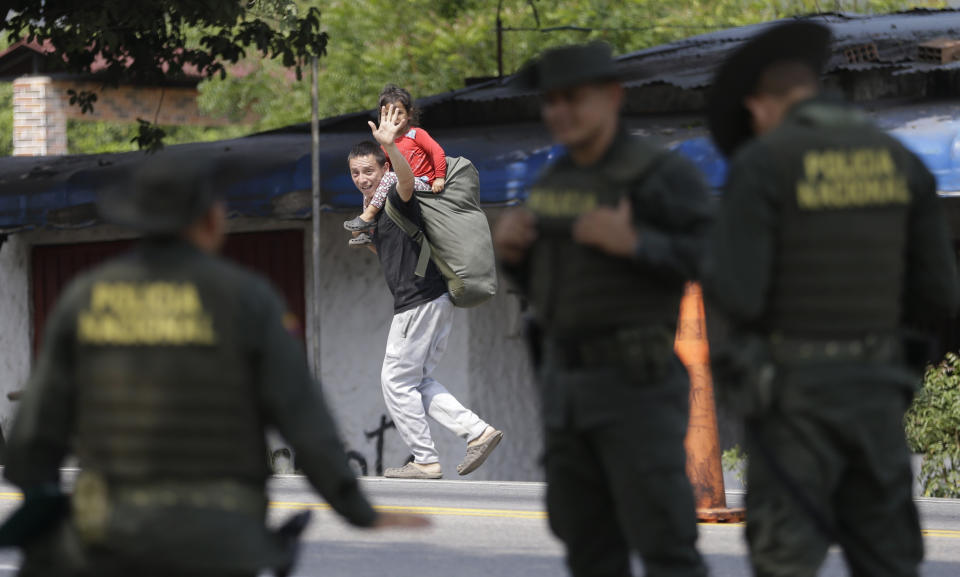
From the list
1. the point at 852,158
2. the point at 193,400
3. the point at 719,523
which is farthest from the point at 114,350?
the point at 719,523

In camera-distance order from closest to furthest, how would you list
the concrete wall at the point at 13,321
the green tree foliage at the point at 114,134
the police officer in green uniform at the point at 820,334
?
the police officer in green uniform at the point at 820,334
the concrete wall at the point at 13,321
the green tree foliage at the point at 114,134

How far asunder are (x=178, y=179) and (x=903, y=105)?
30.7ft

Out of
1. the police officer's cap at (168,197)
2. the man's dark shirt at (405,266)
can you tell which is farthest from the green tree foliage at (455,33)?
the police officer's cap at (168,197)

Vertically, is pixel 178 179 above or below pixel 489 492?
above

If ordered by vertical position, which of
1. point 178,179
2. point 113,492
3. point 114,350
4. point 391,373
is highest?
point 178,179

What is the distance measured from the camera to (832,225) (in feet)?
14.1

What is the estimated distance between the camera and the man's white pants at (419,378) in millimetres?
9734

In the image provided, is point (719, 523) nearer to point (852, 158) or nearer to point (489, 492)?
point (489, 492)

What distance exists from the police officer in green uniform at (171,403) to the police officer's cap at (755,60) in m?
1.58

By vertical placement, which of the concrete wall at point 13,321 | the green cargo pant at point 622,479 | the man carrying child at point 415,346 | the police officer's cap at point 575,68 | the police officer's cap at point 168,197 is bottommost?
the concrete wall at point 13,321

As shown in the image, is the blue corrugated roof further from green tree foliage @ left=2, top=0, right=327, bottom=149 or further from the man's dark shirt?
the man's dark shirt

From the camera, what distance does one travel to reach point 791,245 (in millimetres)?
4301

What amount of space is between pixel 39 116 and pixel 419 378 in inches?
852

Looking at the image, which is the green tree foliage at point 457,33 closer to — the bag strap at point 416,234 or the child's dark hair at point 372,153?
the child's dark hair at point 372,153
